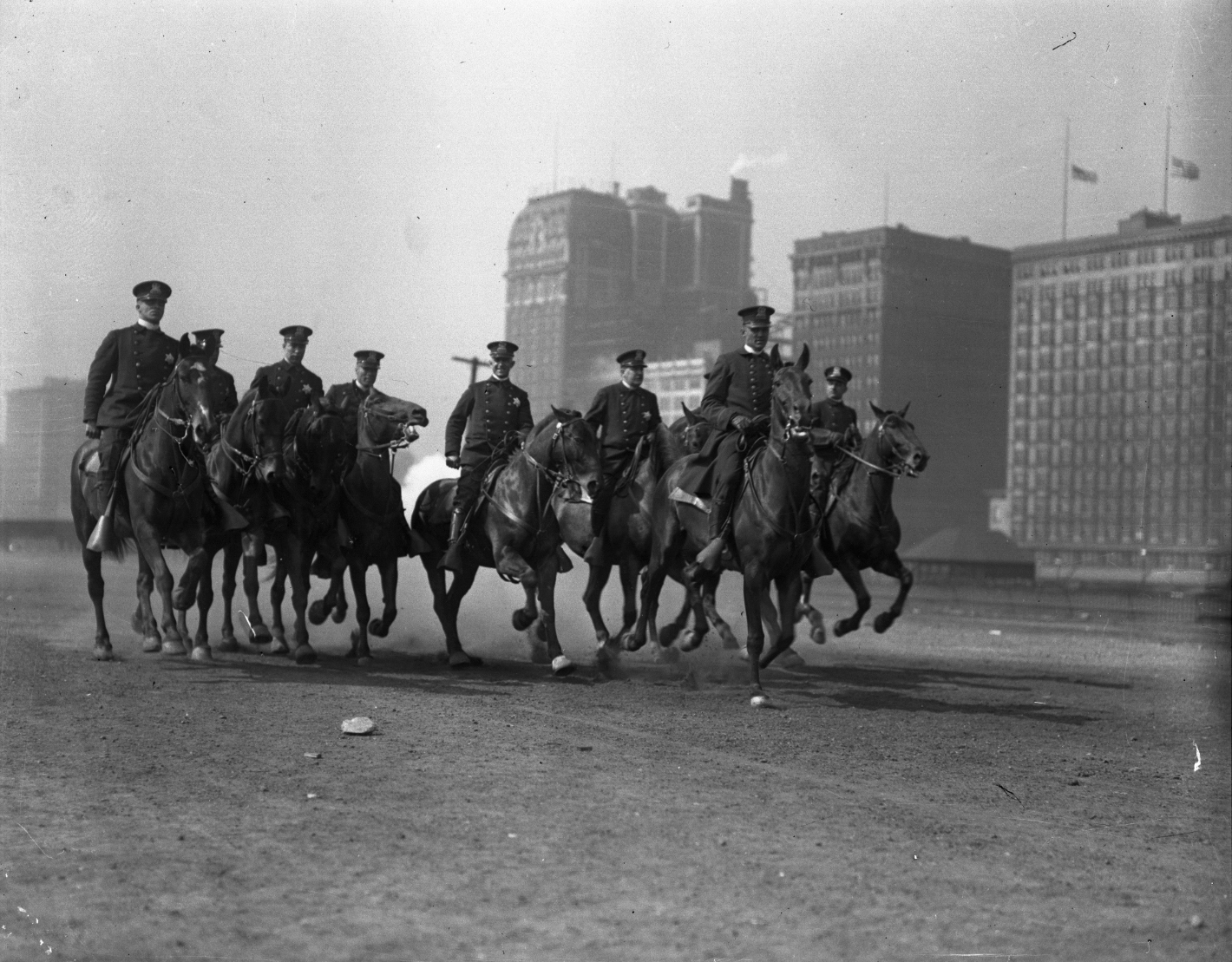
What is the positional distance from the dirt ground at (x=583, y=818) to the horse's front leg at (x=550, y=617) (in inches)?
11.9

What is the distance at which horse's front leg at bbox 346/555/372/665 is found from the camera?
18875 mm

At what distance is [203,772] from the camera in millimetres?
11031

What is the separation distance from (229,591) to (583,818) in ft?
35.7

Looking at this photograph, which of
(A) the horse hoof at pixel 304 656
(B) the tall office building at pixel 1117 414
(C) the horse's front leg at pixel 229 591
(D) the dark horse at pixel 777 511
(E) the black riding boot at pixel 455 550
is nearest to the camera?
(D) the dark horse at pixel 777 511

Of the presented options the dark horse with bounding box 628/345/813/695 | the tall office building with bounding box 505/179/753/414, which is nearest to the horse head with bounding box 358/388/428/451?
the tall office building with bounding box 505/179/753/414

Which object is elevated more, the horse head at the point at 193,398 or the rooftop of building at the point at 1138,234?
the rooftop of building at the point at 1138,234

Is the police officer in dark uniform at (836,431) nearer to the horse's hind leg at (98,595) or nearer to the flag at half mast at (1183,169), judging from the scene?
the flag at half mast at (1183,169)

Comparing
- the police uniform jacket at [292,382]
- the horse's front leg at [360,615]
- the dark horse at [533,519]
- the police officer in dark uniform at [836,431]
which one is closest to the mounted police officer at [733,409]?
the police officer in dark uniform at [836,431]

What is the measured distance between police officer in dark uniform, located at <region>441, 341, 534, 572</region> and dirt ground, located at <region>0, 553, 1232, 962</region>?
2057mm

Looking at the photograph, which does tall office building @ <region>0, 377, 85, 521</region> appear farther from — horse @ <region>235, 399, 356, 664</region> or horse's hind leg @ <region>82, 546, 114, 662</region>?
horse @ <region>235, 399, 356, 664</region>

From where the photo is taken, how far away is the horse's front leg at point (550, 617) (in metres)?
16.9

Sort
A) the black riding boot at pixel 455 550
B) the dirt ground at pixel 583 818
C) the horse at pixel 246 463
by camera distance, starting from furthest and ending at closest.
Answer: the black riding boot at pixel 455 550, the horse at pixel 246 463, the dirt ground at pixel 583 818

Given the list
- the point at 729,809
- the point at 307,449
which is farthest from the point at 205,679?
the point at 729,809

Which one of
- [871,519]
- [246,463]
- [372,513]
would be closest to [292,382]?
[372,513]
